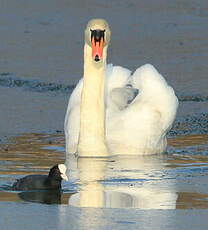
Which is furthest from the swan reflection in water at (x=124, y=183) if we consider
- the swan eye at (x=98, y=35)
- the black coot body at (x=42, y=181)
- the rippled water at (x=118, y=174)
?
the swan eye at (x=98, y=35)

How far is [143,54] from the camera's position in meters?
17.4

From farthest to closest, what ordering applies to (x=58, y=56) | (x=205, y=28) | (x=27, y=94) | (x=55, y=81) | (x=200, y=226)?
(x=205, y=28) → (x=58, y=56) → (x=55, y=81) → (x=27, y=94) → (x=200, y=226)

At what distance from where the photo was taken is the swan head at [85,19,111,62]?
10992 millimetres

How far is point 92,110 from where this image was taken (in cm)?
1149

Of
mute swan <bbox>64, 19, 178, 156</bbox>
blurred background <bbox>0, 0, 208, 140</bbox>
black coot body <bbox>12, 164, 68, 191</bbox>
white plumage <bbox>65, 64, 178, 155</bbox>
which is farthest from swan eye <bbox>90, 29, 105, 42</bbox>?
black coot body <bbox>12, 164, 68, 191</bbox>

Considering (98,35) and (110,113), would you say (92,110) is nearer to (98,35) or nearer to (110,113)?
(110,113)

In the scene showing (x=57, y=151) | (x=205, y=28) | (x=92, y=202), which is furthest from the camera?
(x=205, y=28)

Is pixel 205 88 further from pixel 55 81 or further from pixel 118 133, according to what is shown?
pixel 118 133

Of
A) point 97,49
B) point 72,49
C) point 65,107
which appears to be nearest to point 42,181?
point 97,49

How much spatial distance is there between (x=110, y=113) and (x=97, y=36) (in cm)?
104

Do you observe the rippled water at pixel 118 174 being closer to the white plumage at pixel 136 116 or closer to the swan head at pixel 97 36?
the white plumage at pixel 136 116

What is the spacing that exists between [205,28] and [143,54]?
244 centimetres

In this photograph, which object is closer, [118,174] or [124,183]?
[124,183]

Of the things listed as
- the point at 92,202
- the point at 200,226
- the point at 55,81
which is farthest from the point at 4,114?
the point at 200,226
